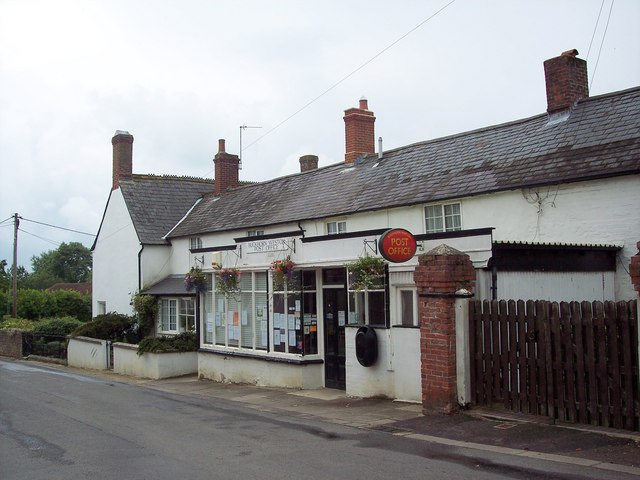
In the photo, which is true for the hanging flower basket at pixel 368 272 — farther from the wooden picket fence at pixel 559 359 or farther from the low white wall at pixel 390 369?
the wooden picket fence at pixel 559 359

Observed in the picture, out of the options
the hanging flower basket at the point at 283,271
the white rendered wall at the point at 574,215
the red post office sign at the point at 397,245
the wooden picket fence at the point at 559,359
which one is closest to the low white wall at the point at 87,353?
the hanging flower basket at the point at 283,271

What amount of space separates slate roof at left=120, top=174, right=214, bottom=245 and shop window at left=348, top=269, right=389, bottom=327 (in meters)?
16.3

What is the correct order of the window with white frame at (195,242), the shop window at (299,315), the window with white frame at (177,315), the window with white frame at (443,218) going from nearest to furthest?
the shop window at (299,315) < the window with white frame at (443,218) < the window with white frame at (177,315) < the window with white frame at (195,242)

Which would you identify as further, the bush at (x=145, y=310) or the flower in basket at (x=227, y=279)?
the bush at (x=145, y=310)

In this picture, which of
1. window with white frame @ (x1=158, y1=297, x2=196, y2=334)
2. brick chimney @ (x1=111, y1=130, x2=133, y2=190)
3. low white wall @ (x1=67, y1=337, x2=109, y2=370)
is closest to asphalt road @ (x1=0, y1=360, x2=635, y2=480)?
low white wall @ (x1=67, y1=337, x2=109, y2=370)

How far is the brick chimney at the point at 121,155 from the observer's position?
103 ft

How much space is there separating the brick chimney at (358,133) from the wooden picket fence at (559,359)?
43.9 ft

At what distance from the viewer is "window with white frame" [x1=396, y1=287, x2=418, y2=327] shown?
43.6 ft

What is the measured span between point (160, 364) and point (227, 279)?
4.48 m

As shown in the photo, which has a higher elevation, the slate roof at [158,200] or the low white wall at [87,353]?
the slate roof at [158,200]

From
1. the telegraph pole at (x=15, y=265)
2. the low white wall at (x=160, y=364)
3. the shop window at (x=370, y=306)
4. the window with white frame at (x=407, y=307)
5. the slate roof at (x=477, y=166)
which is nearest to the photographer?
the window with white frame at (x=407, y=307)

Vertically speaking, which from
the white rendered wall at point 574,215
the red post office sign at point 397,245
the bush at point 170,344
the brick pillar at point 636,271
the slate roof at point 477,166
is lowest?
the bush at point 170,344

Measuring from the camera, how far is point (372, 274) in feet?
44.8

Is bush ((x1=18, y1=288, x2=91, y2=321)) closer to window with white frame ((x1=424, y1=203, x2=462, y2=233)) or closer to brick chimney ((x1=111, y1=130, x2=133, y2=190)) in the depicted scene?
brick chimney ((x1=111, y1=130, x2=133, y2=190))
